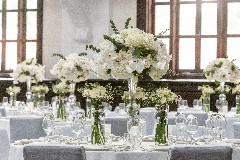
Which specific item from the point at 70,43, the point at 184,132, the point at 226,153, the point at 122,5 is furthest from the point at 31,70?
the point at 226,153

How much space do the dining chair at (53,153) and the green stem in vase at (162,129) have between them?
1.04 metres

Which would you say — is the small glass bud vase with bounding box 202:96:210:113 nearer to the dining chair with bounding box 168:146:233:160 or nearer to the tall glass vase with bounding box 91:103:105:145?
the tall glass vase with bounding box 91:103:105:145

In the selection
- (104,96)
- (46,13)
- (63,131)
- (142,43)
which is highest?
(46,13)

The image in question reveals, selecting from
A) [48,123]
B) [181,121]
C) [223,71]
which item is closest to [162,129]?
[181,121]

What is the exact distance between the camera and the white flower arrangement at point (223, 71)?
7348 millimetres

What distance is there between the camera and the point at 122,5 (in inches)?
412

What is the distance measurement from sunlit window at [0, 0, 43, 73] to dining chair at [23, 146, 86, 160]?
768cm

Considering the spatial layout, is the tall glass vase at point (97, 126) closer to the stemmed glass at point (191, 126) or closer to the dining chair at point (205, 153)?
the stemmed glass at point (191, 126)

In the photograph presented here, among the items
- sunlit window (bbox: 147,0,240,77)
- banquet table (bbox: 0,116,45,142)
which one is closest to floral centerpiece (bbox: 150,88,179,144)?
banquet table (bbox: 0,116,45,142)

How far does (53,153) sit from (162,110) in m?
1.18

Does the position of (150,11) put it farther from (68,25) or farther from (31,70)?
(31,70)

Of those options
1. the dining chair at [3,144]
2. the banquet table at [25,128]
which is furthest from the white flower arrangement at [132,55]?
the banquet table at [25,128]

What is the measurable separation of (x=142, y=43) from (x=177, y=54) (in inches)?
261

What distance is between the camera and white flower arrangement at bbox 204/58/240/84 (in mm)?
7348
